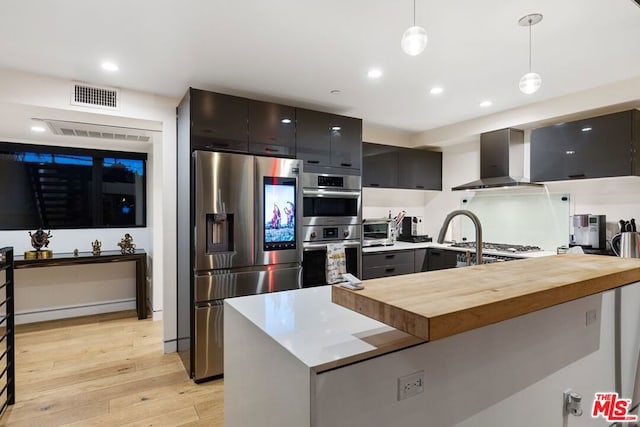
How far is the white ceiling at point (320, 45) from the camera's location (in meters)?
1.93

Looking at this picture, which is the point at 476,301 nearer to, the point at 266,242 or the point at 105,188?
the point at 266,242

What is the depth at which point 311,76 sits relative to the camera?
2.91 m

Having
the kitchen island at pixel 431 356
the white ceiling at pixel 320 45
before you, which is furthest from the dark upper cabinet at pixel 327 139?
the kitchen island at pixel 431 356

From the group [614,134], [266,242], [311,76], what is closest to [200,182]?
[266,242]

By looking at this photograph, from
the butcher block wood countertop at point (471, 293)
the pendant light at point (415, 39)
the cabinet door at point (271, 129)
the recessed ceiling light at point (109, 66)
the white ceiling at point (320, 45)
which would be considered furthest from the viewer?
the cabinet door at point (271, 129)

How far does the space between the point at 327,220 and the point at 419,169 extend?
1.94m

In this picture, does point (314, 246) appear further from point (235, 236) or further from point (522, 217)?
point (522, 217)

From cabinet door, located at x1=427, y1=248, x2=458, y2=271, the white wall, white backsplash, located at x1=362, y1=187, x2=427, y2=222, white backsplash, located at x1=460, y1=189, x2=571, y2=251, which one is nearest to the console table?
the white wall

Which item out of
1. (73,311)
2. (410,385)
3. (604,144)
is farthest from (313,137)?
(73,311)

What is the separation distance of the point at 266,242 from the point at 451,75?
2.15 meters

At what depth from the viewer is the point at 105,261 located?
412cm

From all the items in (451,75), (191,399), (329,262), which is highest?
(451,75)

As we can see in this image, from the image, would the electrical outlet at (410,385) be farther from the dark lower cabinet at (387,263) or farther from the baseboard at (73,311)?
the baseboard at (73,311)

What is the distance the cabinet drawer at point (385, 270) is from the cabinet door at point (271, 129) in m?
1.62
